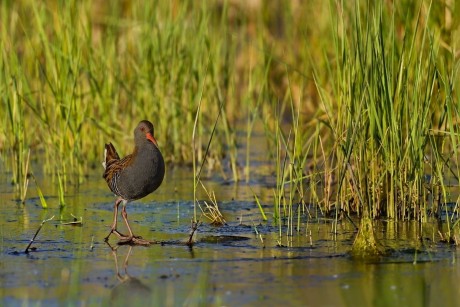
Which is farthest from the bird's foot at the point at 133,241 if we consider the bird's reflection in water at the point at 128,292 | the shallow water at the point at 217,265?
the bird's reflection in water at the point at 128,292

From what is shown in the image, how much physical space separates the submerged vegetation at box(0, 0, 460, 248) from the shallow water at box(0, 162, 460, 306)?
283mm

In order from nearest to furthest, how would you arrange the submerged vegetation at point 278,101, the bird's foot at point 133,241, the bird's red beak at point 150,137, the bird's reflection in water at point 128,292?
1. the bird's reflection in water at point 128,292
2. the bird's foot at point 133,241
3. the submerged vegetation at point 278,101
4. the bird's red beak at point 150,137

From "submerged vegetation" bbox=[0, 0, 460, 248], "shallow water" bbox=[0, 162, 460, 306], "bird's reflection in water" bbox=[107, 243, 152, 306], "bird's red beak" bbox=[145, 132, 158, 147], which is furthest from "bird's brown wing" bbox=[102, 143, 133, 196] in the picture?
"bird's reflection in water" bbox=[107, 243, 152, 306]

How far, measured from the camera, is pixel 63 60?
898 cm

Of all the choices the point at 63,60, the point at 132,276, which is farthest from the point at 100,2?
the point at 132,276

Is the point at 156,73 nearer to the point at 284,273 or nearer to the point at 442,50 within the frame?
the point at 442,50

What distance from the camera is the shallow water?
5273 millimetres

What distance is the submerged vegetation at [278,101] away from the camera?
6.83 metres

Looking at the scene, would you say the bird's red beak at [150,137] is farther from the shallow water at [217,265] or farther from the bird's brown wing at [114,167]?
the shallow water at [217,265]

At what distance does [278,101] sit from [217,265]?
1.94 meters

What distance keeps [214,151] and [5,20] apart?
235 cm

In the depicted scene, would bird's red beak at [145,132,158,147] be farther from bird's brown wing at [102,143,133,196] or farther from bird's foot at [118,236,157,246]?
bird's foot at [118,236,157,246]

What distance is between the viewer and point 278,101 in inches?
299

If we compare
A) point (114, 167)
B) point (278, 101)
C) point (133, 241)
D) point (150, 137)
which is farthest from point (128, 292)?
point (278, 101)
